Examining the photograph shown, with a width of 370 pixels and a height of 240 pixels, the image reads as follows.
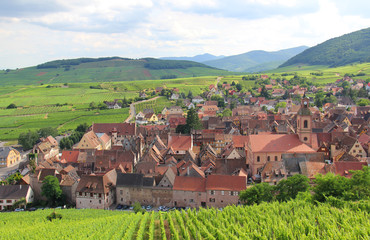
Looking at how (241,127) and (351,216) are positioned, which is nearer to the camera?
(351,216)

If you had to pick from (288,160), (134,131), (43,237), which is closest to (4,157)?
(134,131)

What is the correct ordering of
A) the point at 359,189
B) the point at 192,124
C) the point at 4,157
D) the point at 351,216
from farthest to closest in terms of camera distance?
the point at 192,124
the point at 4,157
the point at 359,189
the point at 351,216

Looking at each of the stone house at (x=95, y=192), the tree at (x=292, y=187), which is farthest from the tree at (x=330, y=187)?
the stone house at (x=95, y=192)

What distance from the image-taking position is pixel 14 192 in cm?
6881

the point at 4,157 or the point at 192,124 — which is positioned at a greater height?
the point at 192,124

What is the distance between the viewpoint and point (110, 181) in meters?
65.6

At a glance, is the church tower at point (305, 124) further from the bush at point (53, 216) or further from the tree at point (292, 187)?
the bush at point (53, 216)

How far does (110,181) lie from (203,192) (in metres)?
18.4

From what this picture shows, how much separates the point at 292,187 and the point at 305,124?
23168mm

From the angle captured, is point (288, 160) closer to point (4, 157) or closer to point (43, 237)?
point (43, 237)

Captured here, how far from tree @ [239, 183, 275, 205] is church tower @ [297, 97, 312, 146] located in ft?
77.9

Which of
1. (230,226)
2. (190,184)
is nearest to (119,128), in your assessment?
(190,184)

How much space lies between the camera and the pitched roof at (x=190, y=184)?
61750 millimetres

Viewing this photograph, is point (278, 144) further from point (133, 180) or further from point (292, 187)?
point (133, 180)
